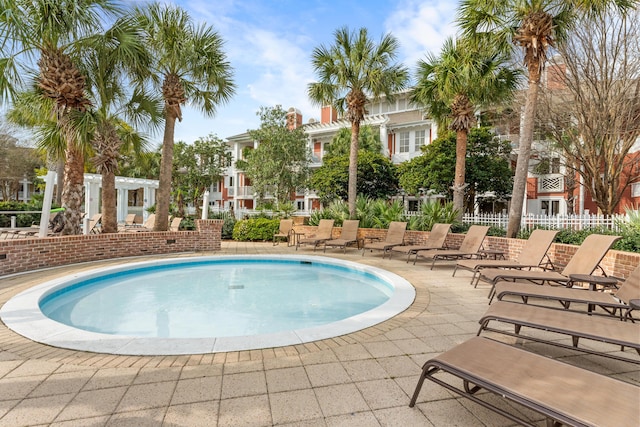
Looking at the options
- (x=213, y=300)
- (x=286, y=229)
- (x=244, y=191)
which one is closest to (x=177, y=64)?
(x=286, y=229)

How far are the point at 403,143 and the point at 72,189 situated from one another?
851 inches

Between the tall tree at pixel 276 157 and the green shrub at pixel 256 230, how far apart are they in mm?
7209

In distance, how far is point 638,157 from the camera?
13.7 meters

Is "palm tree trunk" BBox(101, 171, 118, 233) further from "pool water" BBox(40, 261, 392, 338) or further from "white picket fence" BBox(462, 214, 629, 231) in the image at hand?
"white picket fence" BBox(462, 214, 629, 231)

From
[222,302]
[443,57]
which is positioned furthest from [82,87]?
[443,57]

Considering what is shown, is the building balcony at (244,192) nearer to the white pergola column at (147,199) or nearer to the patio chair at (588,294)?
the white pergola column at (147,199)

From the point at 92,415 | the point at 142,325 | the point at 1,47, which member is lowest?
the point at 142,325

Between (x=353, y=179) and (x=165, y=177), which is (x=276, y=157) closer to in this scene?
(x=353, y=179)

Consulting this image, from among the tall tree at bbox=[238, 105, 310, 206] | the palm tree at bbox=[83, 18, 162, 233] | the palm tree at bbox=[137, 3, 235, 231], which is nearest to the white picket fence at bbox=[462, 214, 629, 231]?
the palm tree at bbox=[137, 3, 235, 231]

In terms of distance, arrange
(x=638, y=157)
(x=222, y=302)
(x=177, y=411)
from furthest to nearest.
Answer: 1. (x=638, y=157)
2. (x=222, y=302)
3. (x=177, y=411)

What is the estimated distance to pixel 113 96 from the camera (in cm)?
1030

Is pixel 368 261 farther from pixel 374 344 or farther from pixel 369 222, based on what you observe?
pixel 374 344

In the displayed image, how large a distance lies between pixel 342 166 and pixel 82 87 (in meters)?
13.7

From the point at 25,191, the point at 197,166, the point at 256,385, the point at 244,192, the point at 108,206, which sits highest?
the point at 197,166
